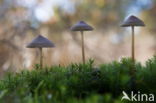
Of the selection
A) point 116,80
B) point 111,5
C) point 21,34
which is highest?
point 111,5

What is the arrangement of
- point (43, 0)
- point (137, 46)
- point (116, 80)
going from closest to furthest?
point (116, 80) < point (137, 46) < point (43, 0)

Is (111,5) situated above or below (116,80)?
above

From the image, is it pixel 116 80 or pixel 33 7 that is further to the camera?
pixel 33 7

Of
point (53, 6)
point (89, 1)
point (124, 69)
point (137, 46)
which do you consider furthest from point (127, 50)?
point (124, 69)

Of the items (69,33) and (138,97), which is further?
(69,33)

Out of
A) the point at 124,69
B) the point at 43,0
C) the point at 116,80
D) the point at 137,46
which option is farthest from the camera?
the point at 43,0

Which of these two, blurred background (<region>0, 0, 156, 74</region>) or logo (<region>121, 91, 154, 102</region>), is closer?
logo (<region>121, 91, 154, 102</region>)

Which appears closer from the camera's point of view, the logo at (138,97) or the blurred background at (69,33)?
the logo at (138,97)

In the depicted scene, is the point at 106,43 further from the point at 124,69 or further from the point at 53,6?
the point at 124,69
